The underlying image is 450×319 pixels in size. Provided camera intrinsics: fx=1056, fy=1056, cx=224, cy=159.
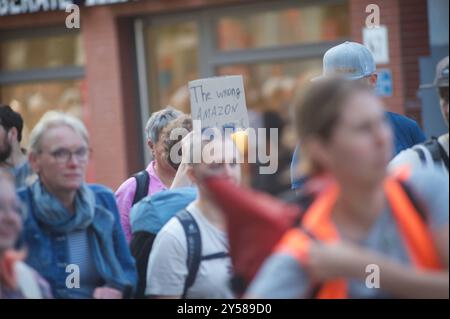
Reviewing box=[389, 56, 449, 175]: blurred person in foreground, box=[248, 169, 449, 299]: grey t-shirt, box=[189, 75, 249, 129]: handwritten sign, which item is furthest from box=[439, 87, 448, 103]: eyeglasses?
box=[189, 75, 249, 129]: handwritten sign

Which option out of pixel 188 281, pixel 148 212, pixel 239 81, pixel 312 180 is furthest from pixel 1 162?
pixel 312 180

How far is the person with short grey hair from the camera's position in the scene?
5250mm

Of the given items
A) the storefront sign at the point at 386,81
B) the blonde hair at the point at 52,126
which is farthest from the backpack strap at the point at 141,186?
the storefront sign at the point at 386,81

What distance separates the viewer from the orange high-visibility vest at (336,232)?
2.79 metres

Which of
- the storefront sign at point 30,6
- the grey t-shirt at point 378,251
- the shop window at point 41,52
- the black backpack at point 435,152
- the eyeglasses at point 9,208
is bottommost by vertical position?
the grey t-shirt at point 378,251

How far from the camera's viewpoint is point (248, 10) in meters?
11.2

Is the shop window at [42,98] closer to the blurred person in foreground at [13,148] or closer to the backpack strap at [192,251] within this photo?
the blurred person in foreground at [13,148]

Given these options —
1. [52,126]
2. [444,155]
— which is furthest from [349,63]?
[52,126]

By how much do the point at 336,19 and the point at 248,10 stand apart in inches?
41.6

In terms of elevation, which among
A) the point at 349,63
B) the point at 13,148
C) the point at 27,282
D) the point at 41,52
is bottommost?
the point at 27,282

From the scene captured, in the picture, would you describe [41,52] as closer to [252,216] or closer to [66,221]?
[66,221]

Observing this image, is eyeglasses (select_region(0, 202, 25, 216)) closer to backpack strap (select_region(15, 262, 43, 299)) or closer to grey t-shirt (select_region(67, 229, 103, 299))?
backpack strap (select_region(15, 262, 43, 299))

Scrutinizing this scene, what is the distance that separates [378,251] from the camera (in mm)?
2836

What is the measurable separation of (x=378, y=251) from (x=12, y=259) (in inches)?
45.5
